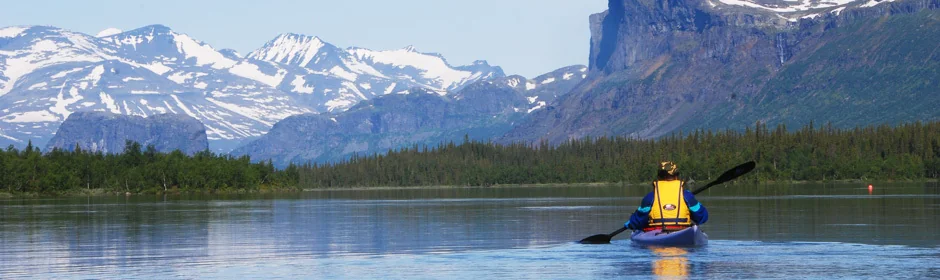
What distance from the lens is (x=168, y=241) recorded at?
226ft

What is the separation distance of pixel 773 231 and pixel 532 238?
12100 millimetres

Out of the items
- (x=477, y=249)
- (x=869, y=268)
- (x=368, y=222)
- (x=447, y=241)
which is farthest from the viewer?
(x=368, y=222)

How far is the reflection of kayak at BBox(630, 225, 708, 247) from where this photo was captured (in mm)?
53375

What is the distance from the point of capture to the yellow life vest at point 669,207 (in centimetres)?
5281

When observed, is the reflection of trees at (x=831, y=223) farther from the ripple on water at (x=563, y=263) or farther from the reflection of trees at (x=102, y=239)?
the reflection of trees at (x=102, y=239)

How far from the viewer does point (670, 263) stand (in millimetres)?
48875

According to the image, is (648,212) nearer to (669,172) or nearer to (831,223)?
(669,172)

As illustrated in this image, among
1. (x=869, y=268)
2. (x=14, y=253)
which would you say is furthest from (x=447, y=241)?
(x=869, y=268)

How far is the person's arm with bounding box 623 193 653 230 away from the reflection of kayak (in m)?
0.43

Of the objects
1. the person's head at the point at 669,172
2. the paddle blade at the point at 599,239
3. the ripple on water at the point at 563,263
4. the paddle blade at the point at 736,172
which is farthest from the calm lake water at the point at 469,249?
the person's head at the point at 669,172

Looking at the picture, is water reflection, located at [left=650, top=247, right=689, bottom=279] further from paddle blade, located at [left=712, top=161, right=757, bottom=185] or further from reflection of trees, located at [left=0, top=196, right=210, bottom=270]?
reflection of trees, located at [left=0, top=196, right=210, bottom=270]

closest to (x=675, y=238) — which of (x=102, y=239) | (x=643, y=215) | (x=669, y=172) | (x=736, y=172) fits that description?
(x=643, y=215)

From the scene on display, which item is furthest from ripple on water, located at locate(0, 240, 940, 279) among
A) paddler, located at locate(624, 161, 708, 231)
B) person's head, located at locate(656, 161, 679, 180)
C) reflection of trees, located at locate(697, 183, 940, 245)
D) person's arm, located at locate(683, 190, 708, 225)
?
reflection of trees, located at locate(697, 183, 940, 245)

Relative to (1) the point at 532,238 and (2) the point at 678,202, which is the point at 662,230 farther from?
(1) the point at 532,238
